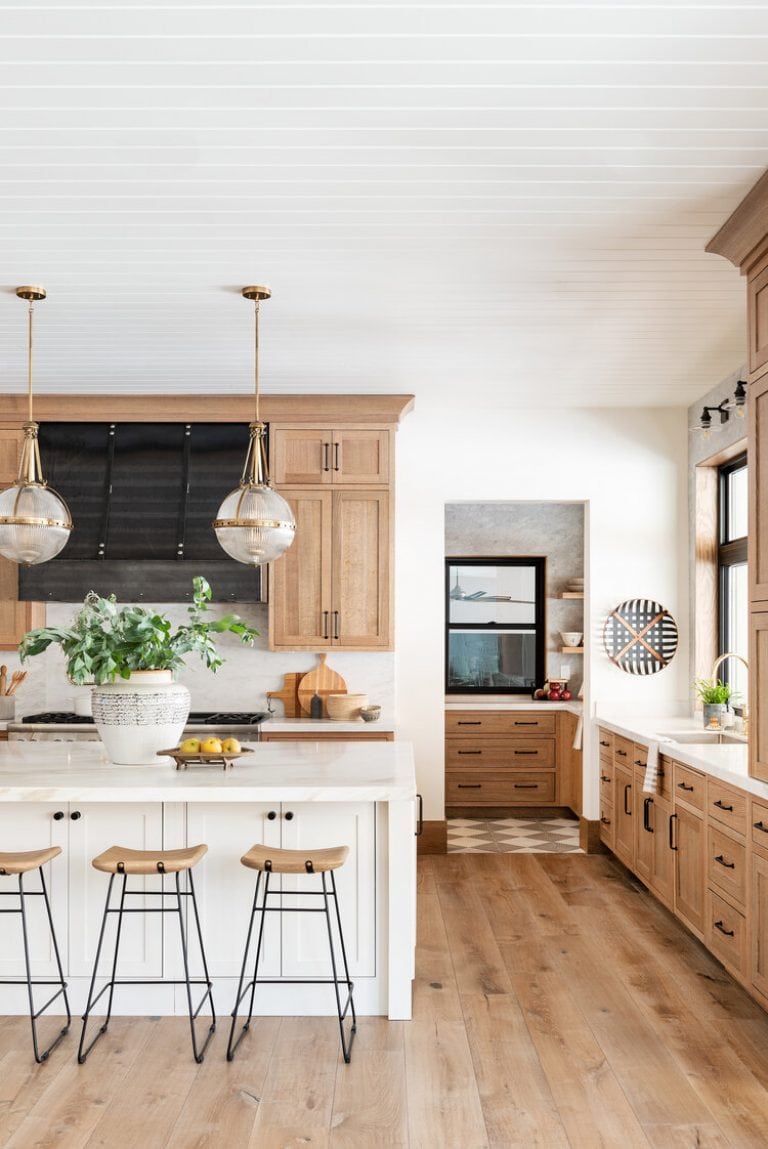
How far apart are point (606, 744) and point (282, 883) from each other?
2957mm

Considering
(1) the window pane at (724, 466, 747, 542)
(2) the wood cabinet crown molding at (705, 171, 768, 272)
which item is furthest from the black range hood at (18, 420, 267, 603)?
(2) the wood cabinet crown molding at (705, 171, 768, 272)

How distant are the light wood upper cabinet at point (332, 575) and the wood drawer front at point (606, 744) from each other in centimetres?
147

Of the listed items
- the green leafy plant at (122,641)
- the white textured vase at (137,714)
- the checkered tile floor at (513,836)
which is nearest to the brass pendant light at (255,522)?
the green leafy plant at (122,641)

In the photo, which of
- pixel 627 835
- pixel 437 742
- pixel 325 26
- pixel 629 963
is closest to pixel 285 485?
pixel 437 742

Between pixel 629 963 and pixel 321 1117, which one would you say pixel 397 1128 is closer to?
pixel 321 1117

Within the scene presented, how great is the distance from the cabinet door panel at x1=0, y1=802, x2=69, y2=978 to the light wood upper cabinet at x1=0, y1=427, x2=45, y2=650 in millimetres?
2437

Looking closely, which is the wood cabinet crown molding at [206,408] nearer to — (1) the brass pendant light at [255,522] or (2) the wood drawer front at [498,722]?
(1) the brass pendant light at [255,522]

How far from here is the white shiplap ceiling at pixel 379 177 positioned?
2.35m

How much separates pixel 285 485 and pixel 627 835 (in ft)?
9.07

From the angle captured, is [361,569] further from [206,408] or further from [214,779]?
[214,779]

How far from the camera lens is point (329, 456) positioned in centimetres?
586

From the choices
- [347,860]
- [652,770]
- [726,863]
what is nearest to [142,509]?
[347,860]

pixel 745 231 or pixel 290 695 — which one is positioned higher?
pixel 745 231

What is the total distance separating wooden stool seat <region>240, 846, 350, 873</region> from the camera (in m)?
3.21
